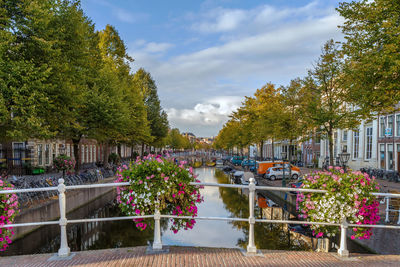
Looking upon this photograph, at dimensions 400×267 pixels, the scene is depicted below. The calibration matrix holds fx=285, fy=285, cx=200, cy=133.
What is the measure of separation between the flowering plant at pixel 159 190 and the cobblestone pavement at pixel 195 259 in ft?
1.86

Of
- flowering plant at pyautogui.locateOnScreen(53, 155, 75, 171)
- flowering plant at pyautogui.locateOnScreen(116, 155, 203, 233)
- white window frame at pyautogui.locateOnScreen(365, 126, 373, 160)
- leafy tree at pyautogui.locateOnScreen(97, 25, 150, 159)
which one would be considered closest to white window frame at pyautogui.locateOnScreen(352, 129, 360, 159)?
white window frame at pyautogui.locateOnScreen(365, 126, 373, 160)

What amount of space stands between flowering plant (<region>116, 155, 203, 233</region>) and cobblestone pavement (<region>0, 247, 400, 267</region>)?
0.57 m

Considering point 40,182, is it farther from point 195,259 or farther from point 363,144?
point 363,144

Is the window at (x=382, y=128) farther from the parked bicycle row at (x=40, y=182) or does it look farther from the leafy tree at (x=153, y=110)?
the leafy tree at (x=153, y=110)

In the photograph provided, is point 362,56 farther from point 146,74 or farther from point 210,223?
point 146,74

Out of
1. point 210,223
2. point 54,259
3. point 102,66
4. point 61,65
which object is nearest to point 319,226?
point 54,259

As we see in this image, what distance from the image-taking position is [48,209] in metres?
13.8

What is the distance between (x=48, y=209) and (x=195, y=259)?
450 inches

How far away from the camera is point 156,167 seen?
17.8 ft

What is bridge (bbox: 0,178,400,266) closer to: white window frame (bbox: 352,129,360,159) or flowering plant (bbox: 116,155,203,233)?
flowering plant (bbox: 116,155,203,233)

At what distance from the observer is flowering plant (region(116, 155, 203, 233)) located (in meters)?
5.31

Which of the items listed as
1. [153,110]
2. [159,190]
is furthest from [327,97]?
[153,110]

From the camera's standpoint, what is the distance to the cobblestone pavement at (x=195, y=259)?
487 centimetres

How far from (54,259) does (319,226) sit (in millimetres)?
5080
